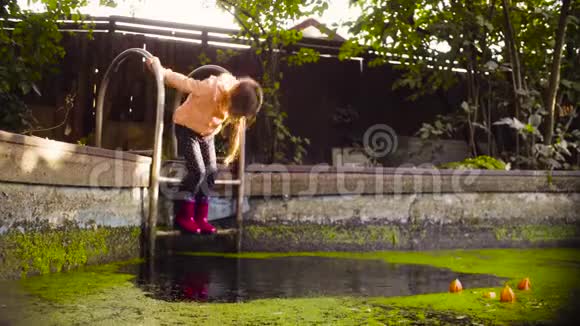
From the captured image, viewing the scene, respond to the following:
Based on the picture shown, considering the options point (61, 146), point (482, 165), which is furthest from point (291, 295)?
point (482, 165)

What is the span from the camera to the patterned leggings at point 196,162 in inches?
143

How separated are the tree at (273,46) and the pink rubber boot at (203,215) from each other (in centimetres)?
263

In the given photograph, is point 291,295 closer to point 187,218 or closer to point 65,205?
point 65,205

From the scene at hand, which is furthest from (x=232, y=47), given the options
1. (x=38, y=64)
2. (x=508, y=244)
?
(x=508, y=244)

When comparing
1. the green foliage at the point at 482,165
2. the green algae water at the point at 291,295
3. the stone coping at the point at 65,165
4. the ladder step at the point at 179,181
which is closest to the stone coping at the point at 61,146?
the stone coping at the point at 65,165

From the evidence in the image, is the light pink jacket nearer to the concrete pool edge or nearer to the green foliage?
the concrete pool edge

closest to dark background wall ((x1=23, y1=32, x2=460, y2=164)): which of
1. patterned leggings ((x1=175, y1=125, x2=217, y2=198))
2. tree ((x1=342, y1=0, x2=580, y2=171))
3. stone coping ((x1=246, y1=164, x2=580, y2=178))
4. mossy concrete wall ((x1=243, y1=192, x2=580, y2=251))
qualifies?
tree ((x1=342, y1=0, x2=580, y2=171))

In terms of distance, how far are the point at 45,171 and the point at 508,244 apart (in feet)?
11.7

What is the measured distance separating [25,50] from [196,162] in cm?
302

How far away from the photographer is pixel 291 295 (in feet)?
8.66

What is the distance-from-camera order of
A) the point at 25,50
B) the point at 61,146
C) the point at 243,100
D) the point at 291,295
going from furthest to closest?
the point at 25,50 < the point at 243,100 < the point at 61,146 < the point at 291,295

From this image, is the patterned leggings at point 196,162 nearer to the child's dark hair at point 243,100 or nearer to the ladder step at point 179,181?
the ladder step at point 179,181

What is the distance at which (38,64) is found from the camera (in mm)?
5742

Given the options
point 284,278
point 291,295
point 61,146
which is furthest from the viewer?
point 284,278
